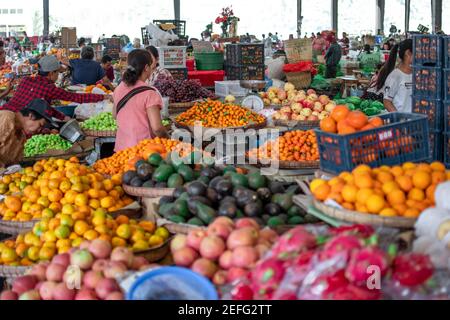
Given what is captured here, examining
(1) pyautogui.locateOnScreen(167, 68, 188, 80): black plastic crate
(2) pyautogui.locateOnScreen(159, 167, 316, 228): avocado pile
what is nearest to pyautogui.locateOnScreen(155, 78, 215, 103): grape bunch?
(1) pyautogui.locateOnScreen(167, 68, 188, 80): black plastic crate

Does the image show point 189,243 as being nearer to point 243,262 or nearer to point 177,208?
point 243,262

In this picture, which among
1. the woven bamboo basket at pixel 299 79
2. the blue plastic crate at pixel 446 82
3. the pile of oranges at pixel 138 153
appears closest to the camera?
the pile of oranges at pixel 138 153

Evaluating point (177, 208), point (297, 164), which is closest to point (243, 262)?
point (177, 208)

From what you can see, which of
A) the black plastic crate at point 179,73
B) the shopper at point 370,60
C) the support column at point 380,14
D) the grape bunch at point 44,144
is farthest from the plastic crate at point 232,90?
the support column at point 380,14

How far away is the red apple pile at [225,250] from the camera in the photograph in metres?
2.08

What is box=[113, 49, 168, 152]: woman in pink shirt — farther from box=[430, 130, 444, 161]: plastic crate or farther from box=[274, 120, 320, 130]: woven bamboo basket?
box=[430, 130, 444, 161]: plastic crate

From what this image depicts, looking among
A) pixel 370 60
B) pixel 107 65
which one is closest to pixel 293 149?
pixel 107 65

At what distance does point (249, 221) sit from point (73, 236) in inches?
33.0

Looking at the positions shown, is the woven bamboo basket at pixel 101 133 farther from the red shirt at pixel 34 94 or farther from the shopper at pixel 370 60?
the shopper at pixel 370 60

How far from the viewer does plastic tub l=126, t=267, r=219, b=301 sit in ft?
6.34

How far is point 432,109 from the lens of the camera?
170 inches

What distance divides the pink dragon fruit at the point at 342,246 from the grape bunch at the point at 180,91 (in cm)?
514

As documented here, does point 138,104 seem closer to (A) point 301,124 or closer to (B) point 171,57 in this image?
(A) point 301,124
